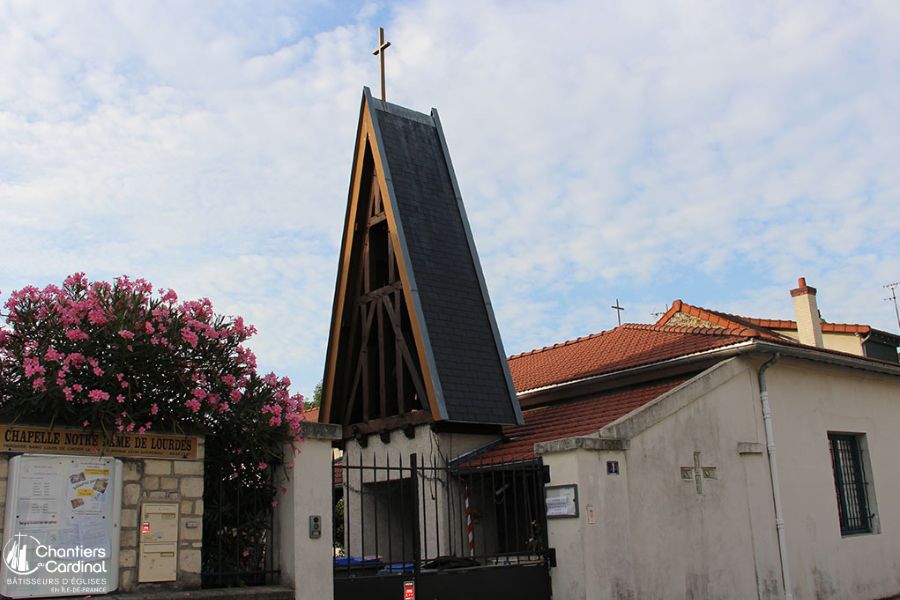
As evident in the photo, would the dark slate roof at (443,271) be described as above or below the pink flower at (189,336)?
above

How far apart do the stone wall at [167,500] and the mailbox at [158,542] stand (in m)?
0.05

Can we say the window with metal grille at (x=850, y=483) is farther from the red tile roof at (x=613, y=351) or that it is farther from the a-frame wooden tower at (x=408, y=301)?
the a-frame wooden tower at (x=408, y=301)

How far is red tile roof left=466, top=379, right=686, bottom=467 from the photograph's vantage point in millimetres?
13195

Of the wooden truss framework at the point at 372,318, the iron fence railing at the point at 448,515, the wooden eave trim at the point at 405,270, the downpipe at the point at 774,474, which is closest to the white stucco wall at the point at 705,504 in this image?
the downpipe at the point at 774,474

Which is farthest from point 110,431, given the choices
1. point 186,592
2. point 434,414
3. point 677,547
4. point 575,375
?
point 575,375

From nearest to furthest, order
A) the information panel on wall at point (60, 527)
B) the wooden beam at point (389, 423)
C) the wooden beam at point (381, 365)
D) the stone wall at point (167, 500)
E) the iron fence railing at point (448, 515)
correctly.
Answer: the information panel on wall at point (60, 527)
the stone wall at point (167, 500)
the iron fence railing at point (448, 515)
the wooden beam at point (389, 423)
the wooden beam at point (381, 365)

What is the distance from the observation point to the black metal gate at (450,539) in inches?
389

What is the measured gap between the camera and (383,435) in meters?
14.5

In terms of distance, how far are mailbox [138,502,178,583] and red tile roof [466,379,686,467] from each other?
5818 millimetres

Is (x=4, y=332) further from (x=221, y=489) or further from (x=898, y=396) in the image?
(x=898, y=396)

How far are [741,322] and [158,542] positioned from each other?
1572 centimetres

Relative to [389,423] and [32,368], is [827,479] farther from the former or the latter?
[32,368]

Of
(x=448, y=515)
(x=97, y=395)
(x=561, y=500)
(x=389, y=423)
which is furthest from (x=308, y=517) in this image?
(x=389, y=423)

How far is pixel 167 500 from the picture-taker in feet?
25.7
